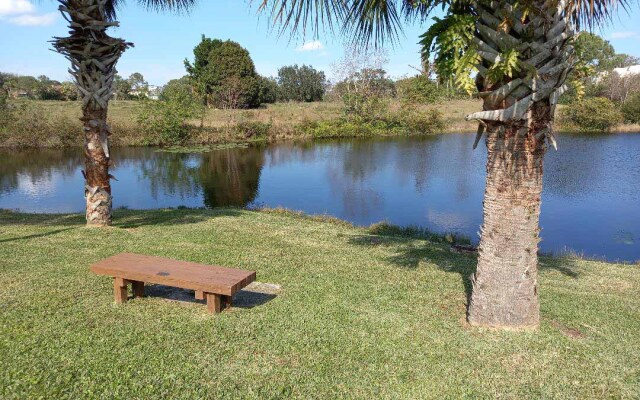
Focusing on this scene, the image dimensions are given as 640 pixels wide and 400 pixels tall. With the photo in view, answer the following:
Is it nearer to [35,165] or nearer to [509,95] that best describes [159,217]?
[509,95]

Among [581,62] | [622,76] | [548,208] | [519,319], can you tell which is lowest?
[548,208]

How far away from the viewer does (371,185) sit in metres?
21.0

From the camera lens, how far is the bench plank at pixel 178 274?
4781mm

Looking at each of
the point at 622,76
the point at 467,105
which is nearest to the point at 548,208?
the point at 467,105

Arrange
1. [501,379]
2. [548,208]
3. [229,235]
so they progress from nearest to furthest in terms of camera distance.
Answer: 1. [501,379]
2. [229,235]
3. [548,208]

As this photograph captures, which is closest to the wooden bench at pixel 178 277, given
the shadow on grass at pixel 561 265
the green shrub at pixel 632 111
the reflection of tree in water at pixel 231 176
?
the shadow on grass at pixel 561 265

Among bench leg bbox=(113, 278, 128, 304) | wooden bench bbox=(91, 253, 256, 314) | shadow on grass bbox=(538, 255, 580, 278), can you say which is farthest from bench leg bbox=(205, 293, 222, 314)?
shadow on grass bbox=(538, 255, 580, 278)

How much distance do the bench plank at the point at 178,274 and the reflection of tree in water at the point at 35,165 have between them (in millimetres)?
18348

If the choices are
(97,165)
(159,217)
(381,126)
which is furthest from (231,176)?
(381,126)

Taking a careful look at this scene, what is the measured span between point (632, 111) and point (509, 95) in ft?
158

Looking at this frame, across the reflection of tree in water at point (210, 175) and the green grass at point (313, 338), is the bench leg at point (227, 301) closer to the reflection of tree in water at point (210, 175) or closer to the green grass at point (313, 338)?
the green grass at point (313, 338)

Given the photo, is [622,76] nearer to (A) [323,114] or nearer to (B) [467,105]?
(B) [467,105]

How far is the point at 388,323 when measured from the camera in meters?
4.89

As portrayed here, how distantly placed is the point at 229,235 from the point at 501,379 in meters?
6.07
